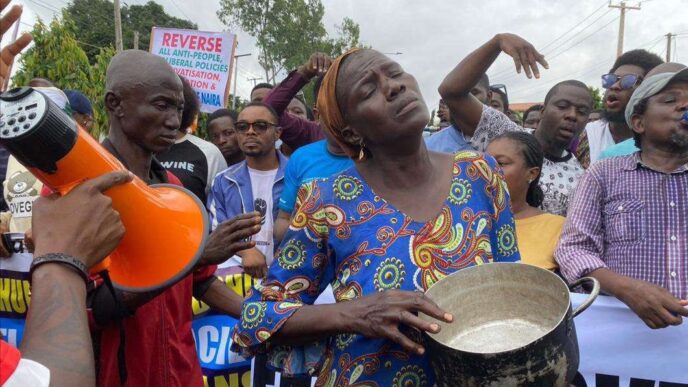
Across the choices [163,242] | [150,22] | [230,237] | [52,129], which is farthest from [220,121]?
[150,22]

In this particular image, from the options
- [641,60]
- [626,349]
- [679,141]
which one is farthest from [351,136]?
[641,60]

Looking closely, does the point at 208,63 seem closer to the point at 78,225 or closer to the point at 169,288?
the point at 169,288

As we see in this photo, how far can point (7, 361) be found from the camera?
3.28 feet

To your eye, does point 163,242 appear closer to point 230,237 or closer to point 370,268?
point 230,237

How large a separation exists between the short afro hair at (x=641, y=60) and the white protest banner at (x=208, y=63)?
545 centimetres

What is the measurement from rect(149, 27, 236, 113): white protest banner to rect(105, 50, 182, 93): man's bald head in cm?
621

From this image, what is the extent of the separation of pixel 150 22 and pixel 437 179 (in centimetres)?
5385

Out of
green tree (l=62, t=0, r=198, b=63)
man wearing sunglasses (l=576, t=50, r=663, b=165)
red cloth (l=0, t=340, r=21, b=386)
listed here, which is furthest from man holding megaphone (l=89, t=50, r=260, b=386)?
green tree (l=62, t=0, r=198, b=63)

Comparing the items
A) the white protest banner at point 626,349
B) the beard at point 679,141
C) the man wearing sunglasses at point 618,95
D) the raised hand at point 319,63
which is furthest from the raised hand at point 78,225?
the man wearing sunglasses at point 618,95

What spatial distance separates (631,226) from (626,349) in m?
0.58

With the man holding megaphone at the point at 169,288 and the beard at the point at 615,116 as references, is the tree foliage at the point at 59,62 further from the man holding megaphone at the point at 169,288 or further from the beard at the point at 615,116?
the man holding megaphone at the point at 169,288

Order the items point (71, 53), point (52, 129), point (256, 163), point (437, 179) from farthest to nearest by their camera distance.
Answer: point (71, 53) → point (256, 163) → point (437, 179) → point (52, 129)

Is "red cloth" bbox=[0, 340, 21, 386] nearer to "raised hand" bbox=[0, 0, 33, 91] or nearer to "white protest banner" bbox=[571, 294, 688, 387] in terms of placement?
"raised hand" bbox=[0, 0, 33, 91]

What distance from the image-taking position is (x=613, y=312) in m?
2.77
